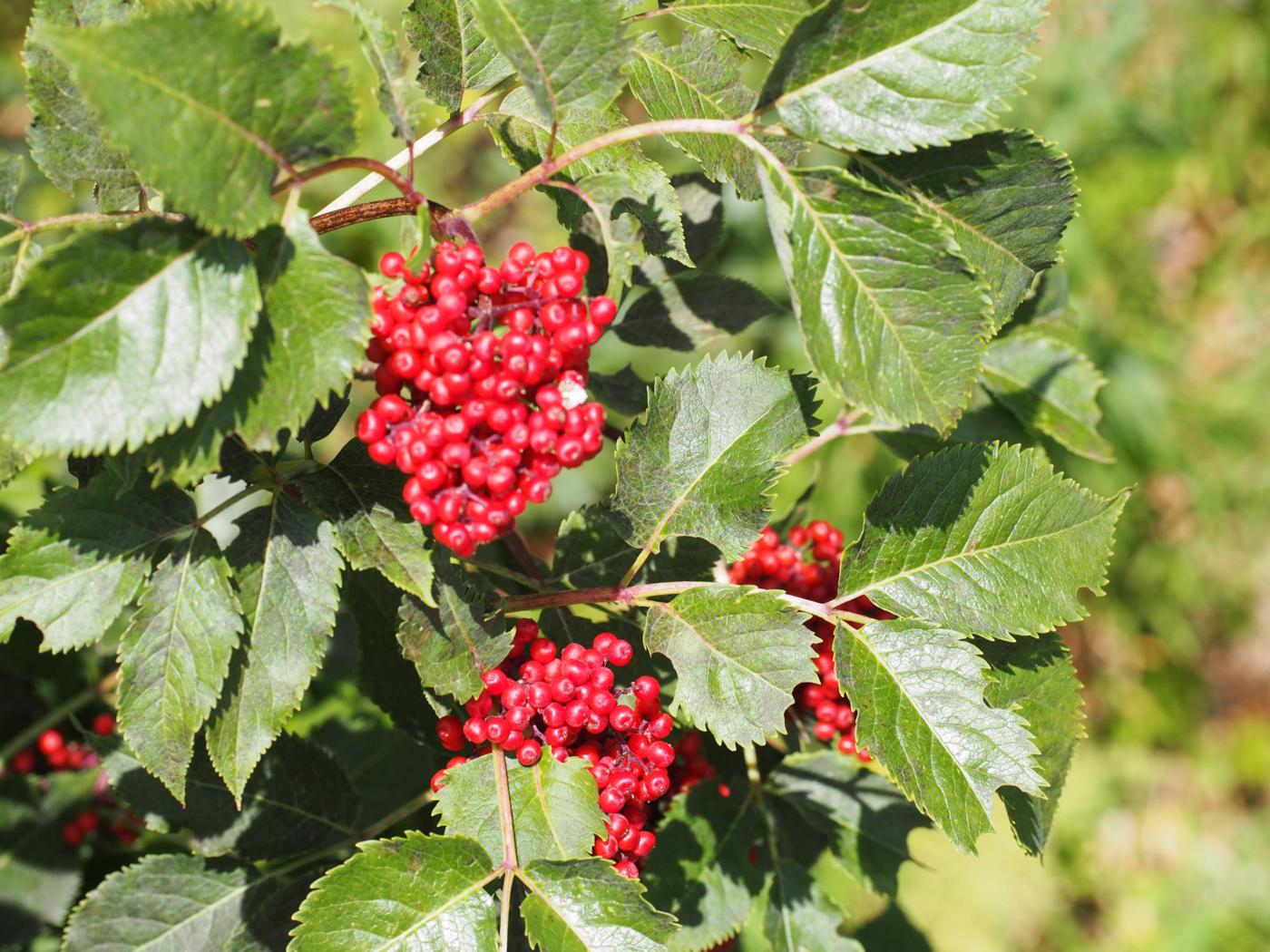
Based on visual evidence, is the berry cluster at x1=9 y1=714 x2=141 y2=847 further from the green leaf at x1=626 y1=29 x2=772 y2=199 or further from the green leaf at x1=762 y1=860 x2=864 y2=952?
the green leaf at x1=626 y1=29 x2=772 y2=199

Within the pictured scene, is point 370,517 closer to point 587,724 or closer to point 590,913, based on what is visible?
point 587,724

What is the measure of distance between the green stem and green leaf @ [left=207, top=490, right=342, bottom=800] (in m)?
0.83

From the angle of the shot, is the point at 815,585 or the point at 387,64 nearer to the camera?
the point at 387,64

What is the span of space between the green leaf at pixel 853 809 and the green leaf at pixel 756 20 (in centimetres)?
109

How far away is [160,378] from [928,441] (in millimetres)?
1299

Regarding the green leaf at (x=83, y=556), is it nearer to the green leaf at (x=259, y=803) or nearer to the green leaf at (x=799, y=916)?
the green leaf at (x=259, y=803)

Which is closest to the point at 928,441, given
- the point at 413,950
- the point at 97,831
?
the point at 413,950

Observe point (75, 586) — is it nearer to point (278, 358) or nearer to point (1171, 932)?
point (278, 358)

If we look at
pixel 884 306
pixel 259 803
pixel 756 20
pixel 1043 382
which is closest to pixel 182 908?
pixel 259 803

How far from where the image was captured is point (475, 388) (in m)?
1.13

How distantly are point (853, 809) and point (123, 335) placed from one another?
133 cm

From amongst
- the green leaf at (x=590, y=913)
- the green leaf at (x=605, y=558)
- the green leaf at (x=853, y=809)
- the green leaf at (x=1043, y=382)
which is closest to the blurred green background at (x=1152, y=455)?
the green leaf at (x=1043, y=382)

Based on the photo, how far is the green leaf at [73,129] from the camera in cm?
126

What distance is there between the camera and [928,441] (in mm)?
1887
